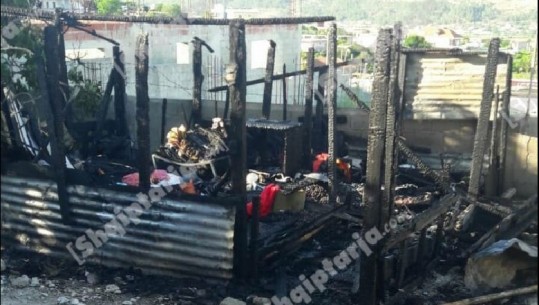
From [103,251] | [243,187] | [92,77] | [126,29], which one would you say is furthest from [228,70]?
[126,29]

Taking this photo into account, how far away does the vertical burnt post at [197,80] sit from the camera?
35.0 ft

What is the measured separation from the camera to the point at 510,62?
9320 mm

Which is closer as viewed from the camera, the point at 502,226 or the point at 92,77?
the point at 502,226

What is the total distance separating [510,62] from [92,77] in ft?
26.9

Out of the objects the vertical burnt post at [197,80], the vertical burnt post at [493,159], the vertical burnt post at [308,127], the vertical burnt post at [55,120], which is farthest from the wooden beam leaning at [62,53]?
the vertical burnt post at [493,159]

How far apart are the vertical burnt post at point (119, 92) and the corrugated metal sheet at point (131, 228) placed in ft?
14.9

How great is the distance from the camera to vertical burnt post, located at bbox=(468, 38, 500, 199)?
25.2ft

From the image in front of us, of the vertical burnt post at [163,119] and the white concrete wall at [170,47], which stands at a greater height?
the white concrete wall at [170,47]

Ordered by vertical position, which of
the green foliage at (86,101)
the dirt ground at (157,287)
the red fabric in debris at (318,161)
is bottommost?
the dirt ground at (157,287)

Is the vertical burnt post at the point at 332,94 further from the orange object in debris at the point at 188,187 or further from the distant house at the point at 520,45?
the distant house at the point at 520,45

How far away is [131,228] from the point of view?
5.58 m

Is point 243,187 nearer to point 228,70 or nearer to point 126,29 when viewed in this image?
point 228,70

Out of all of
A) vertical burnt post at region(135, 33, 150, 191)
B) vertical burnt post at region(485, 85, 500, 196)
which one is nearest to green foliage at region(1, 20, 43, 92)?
vertical burnt post at region(135, 33, 150, 191)

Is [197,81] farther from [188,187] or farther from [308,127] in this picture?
[188,187]
